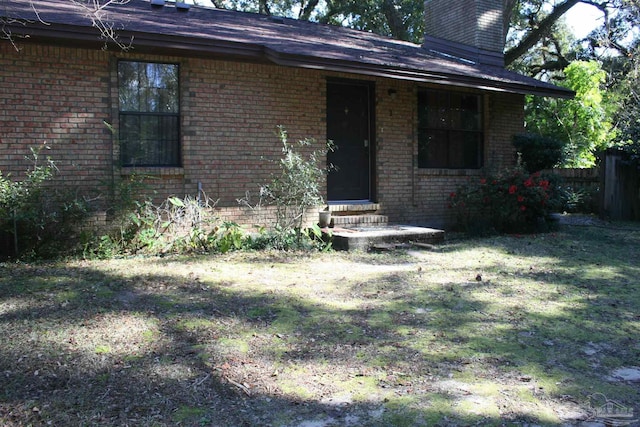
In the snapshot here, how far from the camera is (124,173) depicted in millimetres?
7875

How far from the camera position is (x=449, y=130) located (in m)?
11.2

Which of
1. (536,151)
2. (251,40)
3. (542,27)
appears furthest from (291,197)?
(542,27)

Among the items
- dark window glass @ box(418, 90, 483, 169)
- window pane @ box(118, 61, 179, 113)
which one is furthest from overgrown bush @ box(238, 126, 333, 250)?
dark window glass @ box(418, 90, 483, 169)

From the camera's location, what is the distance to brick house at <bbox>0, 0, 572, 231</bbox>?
742 centimetres

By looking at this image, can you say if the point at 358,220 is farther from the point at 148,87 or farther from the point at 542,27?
the point at 542,27

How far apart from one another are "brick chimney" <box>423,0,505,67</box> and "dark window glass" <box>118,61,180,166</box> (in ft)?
24.7

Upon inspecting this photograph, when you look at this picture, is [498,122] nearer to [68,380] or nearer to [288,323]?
[288,323]

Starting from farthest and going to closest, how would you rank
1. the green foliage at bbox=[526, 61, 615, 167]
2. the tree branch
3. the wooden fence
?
the tree branch < the green foliage at bbox=[526, 61, 615, 167] < the wooden fence

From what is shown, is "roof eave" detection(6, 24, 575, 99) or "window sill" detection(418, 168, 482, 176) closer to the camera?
"roof eave" detection(6, 24, 575, 99)

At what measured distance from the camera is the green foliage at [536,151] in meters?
11.6

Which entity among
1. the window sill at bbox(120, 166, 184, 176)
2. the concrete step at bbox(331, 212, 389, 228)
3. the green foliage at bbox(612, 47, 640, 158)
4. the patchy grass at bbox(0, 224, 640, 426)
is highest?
the green foliage at bbox(612, 47, 640, 158)

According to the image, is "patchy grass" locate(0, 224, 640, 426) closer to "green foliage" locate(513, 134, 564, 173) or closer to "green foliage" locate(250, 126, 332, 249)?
"green foliage" locate(250, 126, 332, 249)

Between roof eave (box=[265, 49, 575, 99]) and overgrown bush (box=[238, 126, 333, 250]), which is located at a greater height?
roof eave (box=[265, 49, 575, 99])

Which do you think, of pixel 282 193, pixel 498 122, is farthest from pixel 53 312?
pixel 498 122
